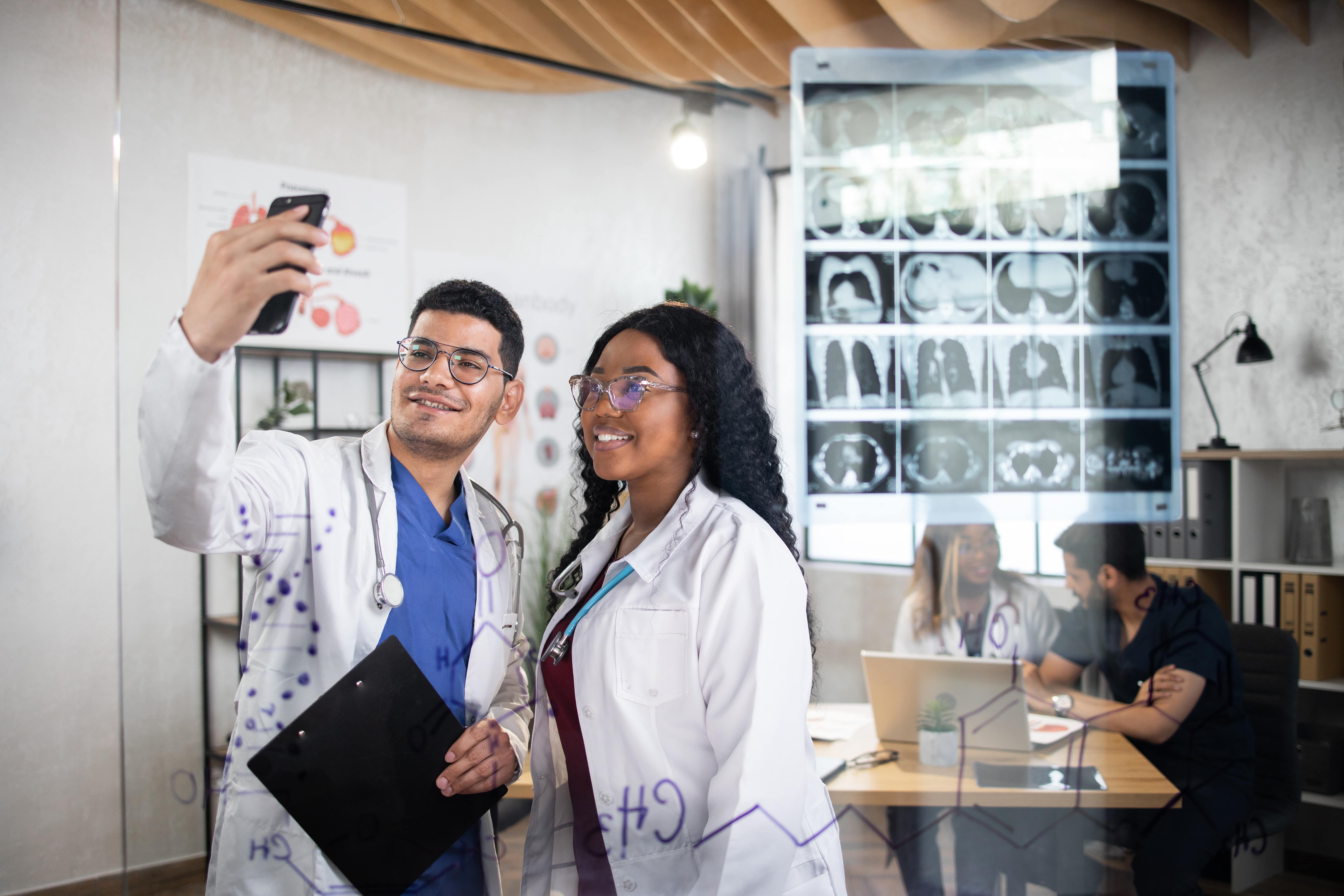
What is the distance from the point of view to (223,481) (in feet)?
3.39

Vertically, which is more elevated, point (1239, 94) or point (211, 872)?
point (1239, 94)

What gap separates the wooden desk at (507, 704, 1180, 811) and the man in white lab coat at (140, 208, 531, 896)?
0.77 meters

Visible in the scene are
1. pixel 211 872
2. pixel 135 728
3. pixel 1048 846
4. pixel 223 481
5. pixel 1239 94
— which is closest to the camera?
pixel 223 481

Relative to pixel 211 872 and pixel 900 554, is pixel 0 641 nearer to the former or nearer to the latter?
pixel 211 872

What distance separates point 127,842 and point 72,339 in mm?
926

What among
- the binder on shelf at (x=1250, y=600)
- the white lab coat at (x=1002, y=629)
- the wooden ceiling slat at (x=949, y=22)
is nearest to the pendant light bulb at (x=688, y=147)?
the wooden ceiling slat at (x=949, y=22)

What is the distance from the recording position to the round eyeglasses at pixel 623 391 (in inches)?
49.4

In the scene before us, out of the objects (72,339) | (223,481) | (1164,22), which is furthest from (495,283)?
(1164,22)

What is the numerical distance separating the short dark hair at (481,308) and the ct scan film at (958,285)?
2.07 feet

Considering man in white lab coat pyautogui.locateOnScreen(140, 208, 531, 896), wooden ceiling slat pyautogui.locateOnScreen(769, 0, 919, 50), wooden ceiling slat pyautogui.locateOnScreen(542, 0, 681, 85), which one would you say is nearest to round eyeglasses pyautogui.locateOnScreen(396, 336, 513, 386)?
man in white lab coat pyautogui.locateOnScreen(140, 208, 531, 896)

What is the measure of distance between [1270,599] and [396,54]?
1.98m

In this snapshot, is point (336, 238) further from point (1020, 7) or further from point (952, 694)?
point (952, 694)

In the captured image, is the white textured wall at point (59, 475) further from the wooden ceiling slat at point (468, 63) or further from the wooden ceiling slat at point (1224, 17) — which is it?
the wooden ceiling slat at point (1224, 17)

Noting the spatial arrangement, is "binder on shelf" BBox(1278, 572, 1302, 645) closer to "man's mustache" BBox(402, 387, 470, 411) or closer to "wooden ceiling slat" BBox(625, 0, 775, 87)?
"wooden ceiling slat" BBox(625, 0, 775, 87)
